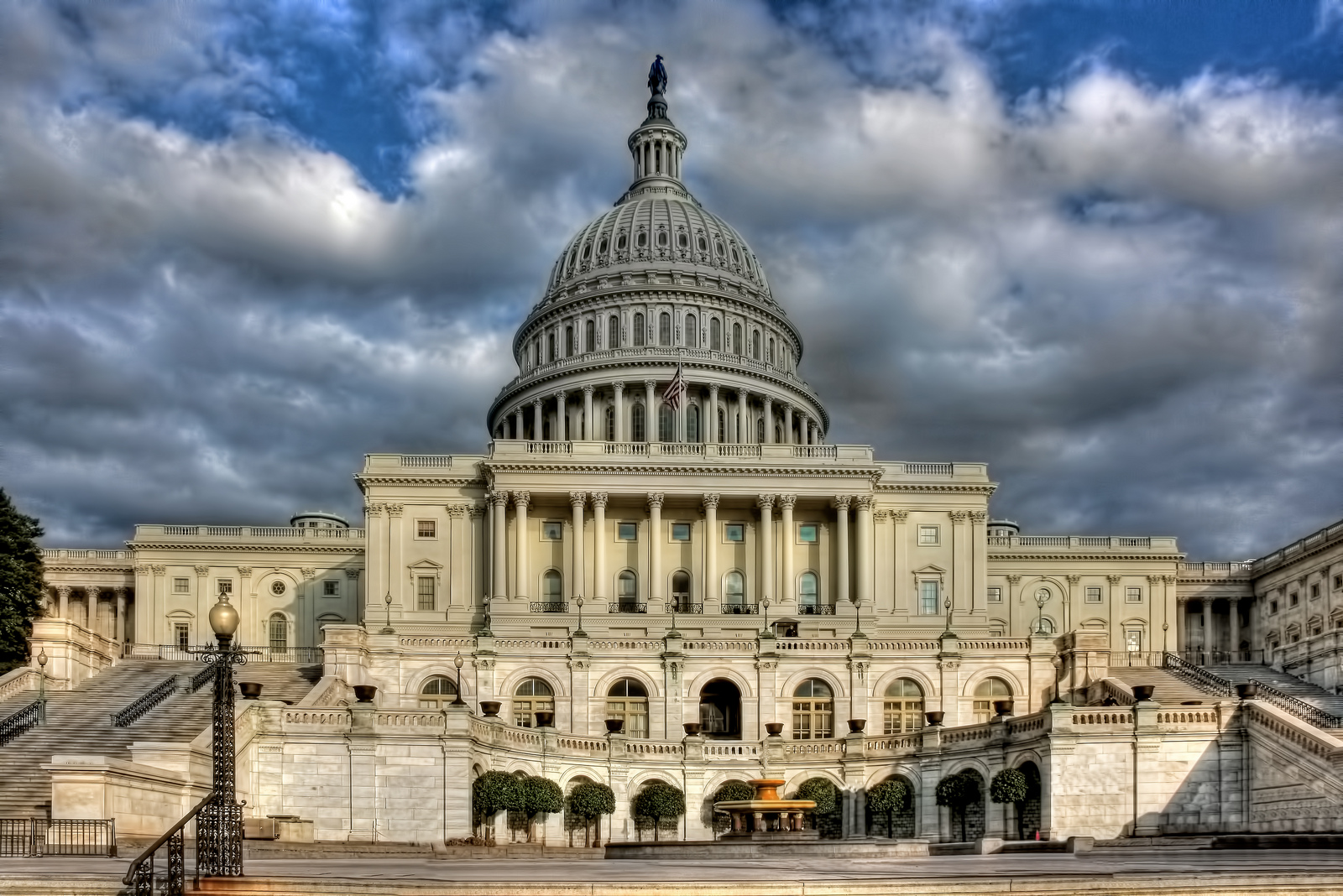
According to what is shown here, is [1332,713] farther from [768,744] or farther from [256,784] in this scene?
[256,784]

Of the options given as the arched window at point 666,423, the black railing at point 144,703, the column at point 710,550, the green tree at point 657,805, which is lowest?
the green tree at point 657,805

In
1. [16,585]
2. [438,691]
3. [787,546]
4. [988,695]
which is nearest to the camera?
[438,691]

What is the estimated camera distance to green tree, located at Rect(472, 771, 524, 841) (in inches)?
1905

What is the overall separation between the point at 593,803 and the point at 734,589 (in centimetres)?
4026

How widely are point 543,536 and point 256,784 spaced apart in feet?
152

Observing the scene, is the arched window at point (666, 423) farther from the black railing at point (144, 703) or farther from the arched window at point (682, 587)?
the black railing at point (144, 703)

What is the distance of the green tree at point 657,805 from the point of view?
5366cm

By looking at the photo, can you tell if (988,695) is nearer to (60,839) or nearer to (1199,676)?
(1199,676)

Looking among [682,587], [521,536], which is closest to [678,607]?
[682,587]

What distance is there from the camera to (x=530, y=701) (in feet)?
206

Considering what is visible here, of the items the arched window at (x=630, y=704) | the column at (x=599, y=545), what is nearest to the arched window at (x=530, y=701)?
the arched window at (x=630, y=704)

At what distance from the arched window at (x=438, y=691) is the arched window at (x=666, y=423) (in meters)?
53.9

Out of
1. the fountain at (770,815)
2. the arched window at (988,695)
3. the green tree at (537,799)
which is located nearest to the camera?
the fountain at (770,815)

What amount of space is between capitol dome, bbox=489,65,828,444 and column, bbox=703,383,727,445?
0.31 ft
